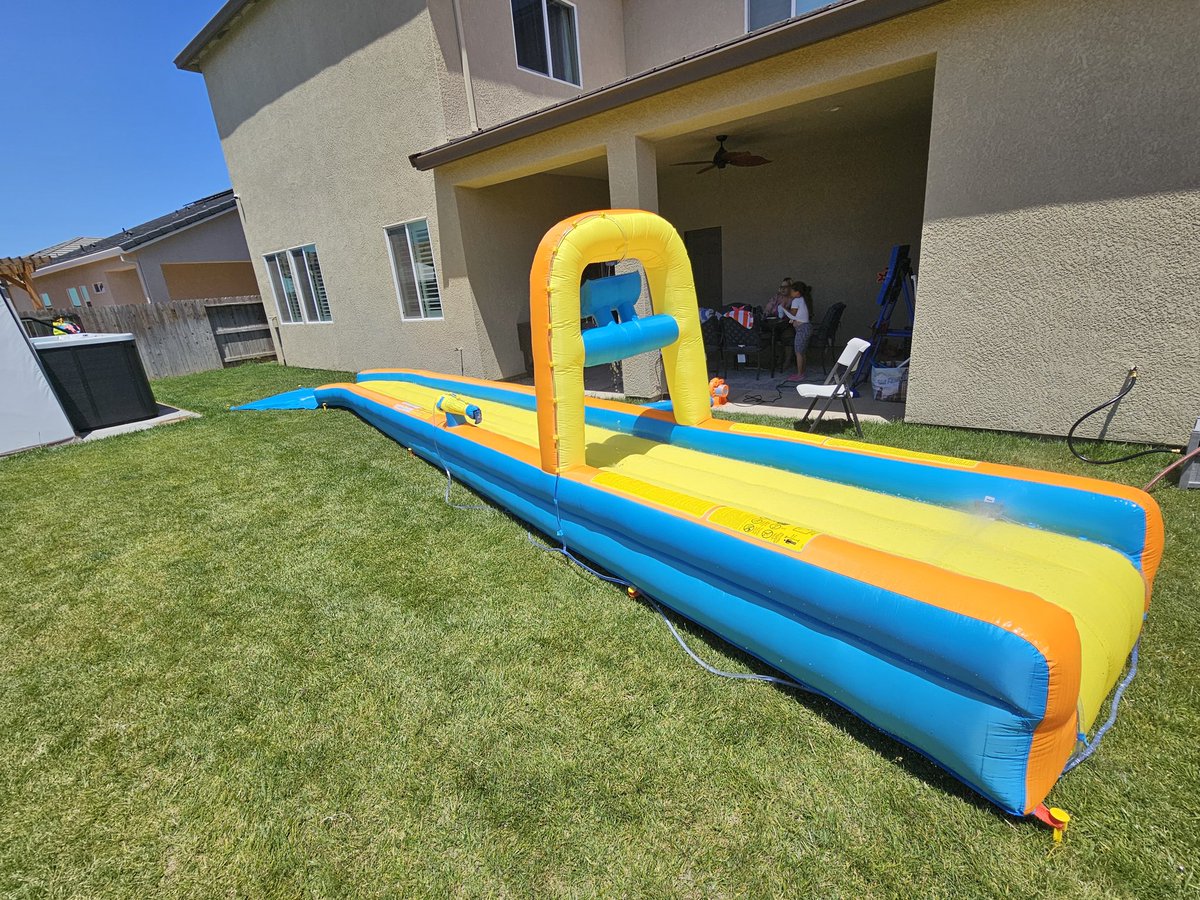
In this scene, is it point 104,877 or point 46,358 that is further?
point 46,358

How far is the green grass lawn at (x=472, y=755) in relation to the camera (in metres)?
1.68

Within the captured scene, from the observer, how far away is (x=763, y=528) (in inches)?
90.0

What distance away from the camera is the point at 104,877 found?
1755 mm

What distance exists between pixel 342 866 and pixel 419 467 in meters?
3.99

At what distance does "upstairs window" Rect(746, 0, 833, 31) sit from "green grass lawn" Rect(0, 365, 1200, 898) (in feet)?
26.5

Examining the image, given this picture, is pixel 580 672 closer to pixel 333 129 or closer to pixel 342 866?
pixel 342 866

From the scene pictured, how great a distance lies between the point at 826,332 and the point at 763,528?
6688mm

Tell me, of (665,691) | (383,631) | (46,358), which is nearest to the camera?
(665,691)

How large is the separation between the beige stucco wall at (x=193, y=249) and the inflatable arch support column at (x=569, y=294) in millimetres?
17797

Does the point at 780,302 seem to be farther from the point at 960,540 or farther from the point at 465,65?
the point at 960,540

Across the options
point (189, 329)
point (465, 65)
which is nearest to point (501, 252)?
point (465, 65)

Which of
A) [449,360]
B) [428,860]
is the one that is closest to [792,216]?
[449,360]

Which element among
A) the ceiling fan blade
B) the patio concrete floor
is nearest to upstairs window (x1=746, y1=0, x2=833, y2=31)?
the ceiling fan blade

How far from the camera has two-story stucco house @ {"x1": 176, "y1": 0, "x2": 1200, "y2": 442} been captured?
4.00 metres
